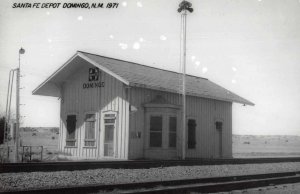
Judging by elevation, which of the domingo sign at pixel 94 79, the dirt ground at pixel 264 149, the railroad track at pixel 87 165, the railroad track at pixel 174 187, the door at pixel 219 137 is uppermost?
the domingo sign at pixel 94 79

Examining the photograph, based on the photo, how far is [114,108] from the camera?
18484 millimetres

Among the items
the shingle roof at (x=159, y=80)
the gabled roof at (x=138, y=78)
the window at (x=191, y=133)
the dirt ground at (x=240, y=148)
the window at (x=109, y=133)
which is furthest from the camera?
the dirt ground at (x=240, y=148)

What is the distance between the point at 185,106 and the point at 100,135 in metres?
4.59

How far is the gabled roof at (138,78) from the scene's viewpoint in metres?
18.1

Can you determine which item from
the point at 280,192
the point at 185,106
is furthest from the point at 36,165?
the point at 185,106

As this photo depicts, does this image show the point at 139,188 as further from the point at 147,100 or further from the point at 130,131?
the point at 147,100

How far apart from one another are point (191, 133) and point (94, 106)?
5.28m

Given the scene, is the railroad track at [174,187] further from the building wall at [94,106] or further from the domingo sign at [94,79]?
the domingo sign at [94,79]

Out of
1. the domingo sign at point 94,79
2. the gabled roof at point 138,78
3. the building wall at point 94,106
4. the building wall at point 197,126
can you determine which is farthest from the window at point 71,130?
the building wall at point 197,126

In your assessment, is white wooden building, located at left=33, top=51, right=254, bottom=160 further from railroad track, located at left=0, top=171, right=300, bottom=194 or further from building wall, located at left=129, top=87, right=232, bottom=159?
railroad track, located at left=0, top=171, right=300, bottom=194

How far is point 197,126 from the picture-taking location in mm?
21594

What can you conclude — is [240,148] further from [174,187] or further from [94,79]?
[174,187]

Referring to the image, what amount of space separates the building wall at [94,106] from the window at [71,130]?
25 centimetres

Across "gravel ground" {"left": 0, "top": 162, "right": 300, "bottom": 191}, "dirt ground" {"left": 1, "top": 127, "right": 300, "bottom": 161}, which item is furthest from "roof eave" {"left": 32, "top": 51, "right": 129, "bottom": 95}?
"gravel ground" {"left": 0, "top": 162, "right": 300, "bottom": 191}
